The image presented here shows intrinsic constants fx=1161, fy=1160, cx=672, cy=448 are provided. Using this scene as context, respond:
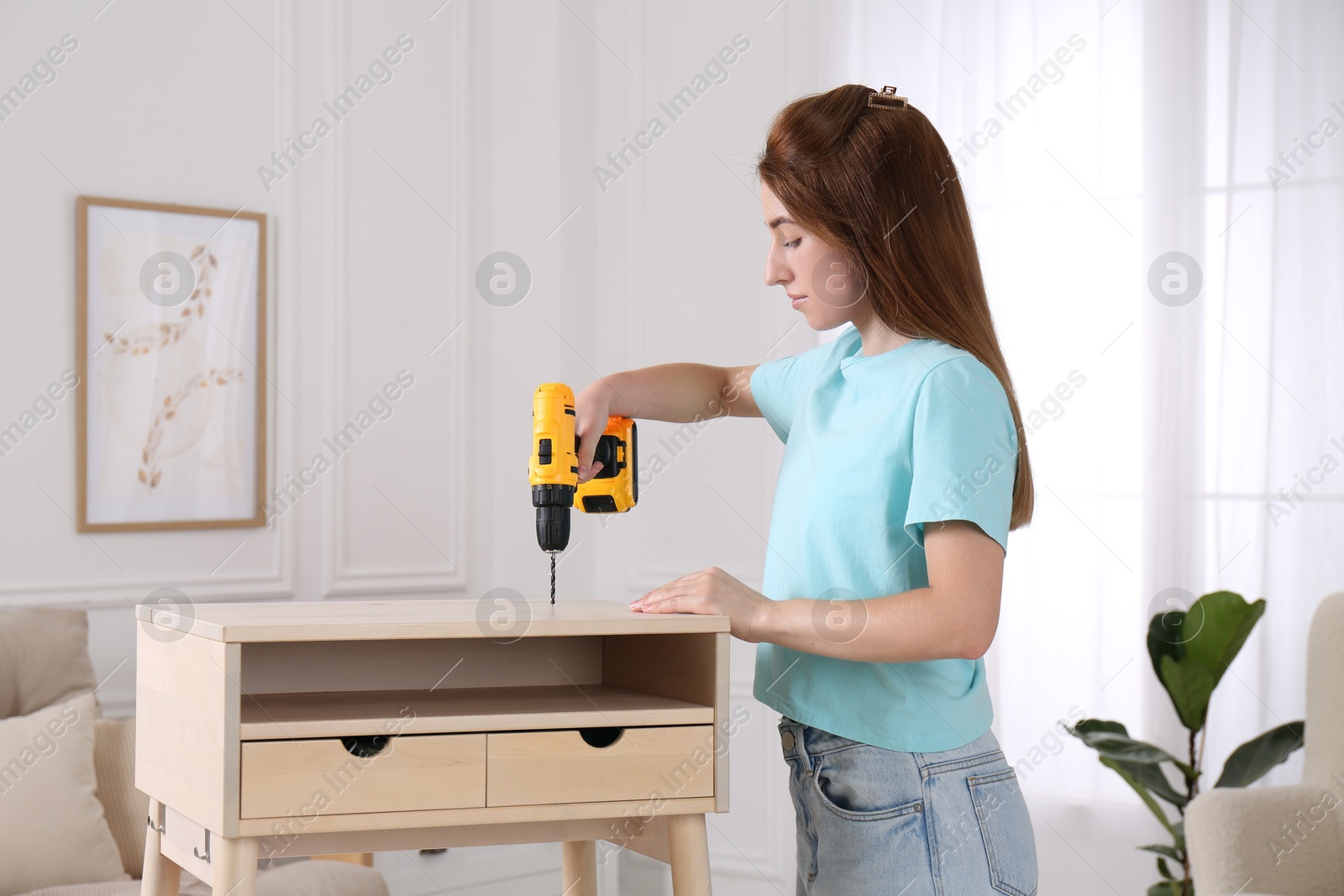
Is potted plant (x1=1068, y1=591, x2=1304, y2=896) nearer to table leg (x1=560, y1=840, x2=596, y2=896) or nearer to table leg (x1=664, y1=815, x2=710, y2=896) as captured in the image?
table leg (x1=560, y1=840, x2=596, y2=896)

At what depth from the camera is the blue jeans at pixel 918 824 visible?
1.29m

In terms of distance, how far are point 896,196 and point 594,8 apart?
2.89 m

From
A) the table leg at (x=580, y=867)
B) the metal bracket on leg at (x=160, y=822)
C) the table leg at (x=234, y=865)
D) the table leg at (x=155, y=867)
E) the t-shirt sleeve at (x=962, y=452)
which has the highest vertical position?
the t-shirt sleeve at (x=962, y=452)

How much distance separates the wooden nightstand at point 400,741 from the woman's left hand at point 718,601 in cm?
2

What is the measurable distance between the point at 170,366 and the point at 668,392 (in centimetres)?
201

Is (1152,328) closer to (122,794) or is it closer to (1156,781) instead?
(1156,781)

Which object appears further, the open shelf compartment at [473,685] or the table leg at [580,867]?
the table leg at [580,867]

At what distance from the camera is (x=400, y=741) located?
49.5 inches

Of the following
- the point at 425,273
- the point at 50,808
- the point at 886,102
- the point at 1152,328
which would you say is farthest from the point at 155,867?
the point at 1152,328

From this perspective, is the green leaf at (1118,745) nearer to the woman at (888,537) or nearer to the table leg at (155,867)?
the woman at (888,537)

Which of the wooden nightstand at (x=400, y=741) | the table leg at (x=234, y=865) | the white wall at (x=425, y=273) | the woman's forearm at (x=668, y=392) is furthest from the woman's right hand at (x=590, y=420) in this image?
the white wall at (x=425, y=273)

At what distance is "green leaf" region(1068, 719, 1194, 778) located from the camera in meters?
2.62

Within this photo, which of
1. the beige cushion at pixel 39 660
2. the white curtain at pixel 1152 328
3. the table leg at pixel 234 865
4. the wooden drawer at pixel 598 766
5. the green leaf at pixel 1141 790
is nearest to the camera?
the table leg at pixel 234 865

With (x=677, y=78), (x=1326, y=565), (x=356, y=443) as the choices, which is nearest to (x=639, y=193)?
(x=677, y=78)
